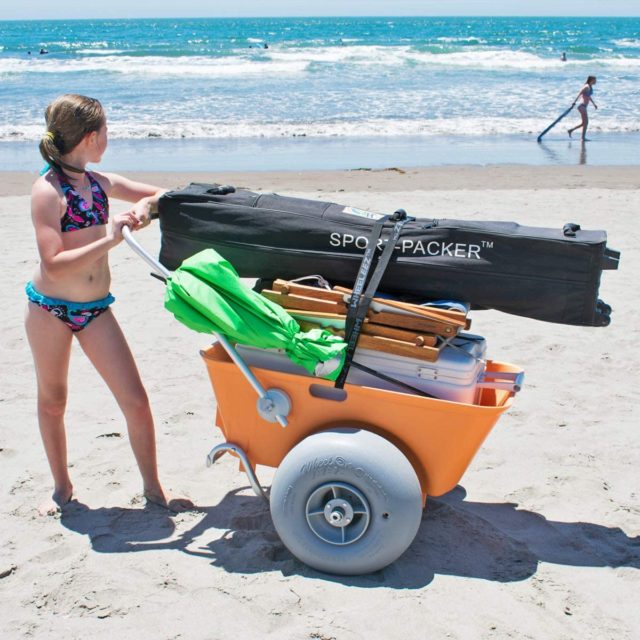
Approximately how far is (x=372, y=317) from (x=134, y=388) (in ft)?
3.66

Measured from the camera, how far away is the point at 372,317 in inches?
125

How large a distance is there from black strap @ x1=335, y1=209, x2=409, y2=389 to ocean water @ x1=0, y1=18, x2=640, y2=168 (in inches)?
477

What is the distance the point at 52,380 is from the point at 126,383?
0.31 m

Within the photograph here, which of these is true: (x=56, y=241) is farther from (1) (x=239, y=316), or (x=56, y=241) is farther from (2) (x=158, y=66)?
(2) (x=158, y=66)

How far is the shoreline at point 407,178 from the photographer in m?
11.6

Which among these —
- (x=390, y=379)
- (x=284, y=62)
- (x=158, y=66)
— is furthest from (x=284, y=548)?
(x=284, y=62)

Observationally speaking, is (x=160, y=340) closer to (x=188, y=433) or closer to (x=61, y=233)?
(x=188, y=433)

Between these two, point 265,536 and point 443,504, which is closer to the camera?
point 265,536

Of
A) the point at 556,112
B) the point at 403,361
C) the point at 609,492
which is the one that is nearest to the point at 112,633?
the point at 403,361

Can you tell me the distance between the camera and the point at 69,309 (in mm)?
3426

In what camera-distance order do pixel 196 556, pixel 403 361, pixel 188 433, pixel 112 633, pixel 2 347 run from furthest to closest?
pixel 2 347 → pixel 188 433 → pixel 196 556 → pixel 403 361 → pixel 112 633

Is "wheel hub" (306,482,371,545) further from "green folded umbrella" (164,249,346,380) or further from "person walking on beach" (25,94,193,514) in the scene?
"person walking on beach" (25,94,193,514)

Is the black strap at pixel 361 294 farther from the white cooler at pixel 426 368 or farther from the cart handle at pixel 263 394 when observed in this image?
the cart handle at pixel 263 394

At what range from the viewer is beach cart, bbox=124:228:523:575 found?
3.05m
